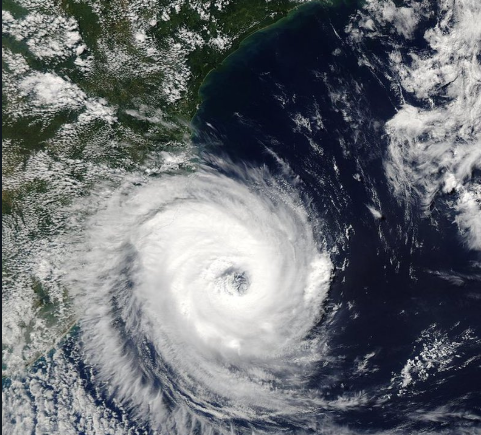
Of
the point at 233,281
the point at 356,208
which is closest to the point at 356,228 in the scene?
the point at 356,208

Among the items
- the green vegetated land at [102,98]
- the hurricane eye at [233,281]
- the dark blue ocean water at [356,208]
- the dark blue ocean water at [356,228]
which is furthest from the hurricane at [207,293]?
the green vegetated land at [102,98]

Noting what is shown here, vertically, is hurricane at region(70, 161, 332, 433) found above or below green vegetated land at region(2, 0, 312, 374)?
below

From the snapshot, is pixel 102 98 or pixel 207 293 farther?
pixel 207 293

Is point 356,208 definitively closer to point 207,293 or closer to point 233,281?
point 233,281

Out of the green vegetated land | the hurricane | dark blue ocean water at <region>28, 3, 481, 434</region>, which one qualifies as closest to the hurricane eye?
the hurricane

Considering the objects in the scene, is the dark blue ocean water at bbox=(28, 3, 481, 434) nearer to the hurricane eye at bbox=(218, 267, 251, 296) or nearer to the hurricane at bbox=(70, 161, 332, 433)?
the hurricane at bbox=(70, 161, 332, 433)

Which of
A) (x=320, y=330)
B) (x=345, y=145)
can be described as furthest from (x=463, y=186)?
(x=320, y=330)

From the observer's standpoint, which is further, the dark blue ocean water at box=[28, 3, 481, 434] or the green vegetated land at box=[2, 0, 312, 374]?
the dark blue ocean water at box=[28, 3, 481, 434]

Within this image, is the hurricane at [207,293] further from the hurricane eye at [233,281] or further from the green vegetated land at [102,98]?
the green vegetated land at [102,98]

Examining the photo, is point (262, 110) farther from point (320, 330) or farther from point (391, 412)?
point (391, 412)
